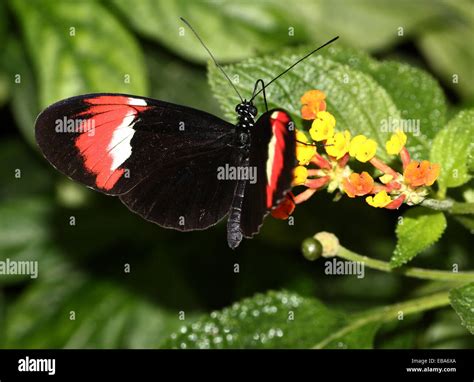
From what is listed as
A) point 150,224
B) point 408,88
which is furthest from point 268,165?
point 150,224

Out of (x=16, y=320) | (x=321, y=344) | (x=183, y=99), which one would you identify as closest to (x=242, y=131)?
(x=321, y=344)

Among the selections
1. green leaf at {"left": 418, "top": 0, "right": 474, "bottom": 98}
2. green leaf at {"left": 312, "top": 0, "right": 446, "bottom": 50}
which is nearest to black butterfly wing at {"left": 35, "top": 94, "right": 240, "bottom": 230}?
green leaf at {"left": 312, "top": 0, "right": 446, "bottom": 50}

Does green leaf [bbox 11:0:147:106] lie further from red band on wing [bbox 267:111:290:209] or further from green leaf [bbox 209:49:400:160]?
red band on wing [bbox 267:111:290:209]

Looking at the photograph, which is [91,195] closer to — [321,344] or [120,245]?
[120,245]

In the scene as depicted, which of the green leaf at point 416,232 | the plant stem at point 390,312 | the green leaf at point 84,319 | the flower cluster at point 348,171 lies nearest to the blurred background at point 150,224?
the green leaf at point 84,319

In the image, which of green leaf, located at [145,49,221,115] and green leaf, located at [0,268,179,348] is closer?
green leaf, located at [0,268,179,348]

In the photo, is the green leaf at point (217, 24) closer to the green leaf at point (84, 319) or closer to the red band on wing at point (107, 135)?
the red band on wing at point (107, 135)
